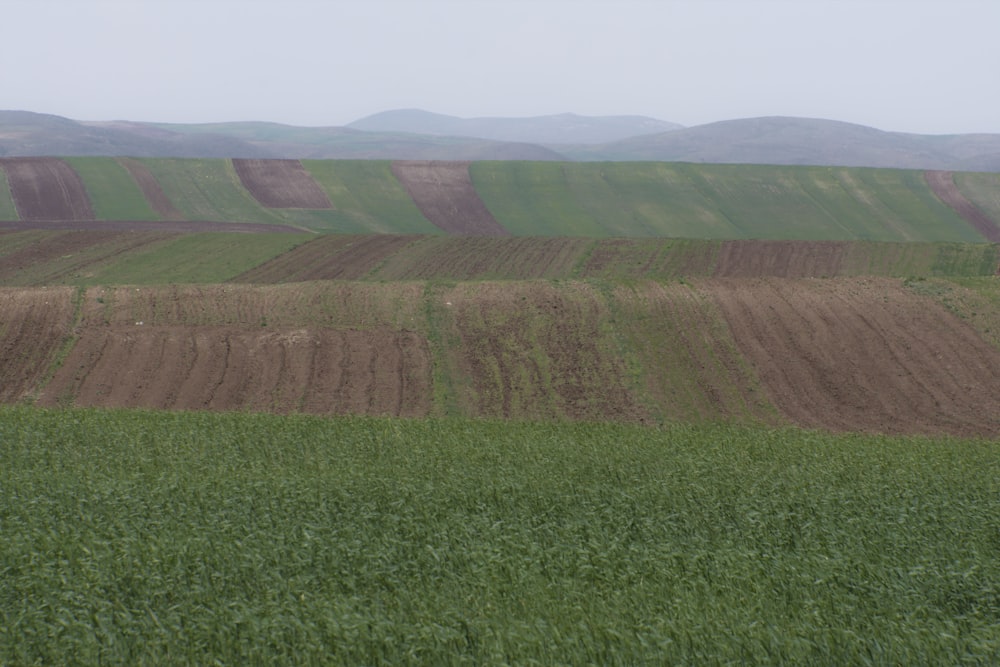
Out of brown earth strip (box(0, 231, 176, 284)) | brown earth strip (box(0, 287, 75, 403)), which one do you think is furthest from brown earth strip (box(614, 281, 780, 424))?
brown earth strip (box(0, 231, 176, 284))

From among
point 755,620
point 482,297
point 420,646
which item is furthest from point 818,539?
point 482,297

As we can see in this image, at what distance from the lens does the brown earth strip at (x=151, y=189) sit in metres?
62.6

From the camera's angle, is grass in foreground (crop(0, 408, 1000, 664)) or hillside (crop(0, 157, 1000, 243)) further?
hillside (crop(0, 157, 1000, 243))

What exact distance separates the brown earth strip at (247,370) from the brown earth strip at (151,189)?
32.9m

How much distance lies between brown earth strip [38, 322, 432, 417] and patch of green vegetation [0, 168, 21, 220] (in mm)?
32479

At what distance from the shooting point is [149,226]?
57.8 meters

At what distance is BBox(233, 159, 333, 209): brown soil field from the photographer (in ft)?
223

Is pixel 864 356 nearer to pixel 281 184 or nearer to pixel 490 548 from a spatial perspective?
pixel 490 548

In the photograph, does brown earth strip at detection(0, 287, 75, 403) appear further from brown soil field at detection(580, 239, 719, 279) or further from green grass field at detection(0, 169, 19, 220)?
green grass field at detection(0, 169, 19, 220)

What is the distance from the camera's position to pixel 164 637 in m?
10.0

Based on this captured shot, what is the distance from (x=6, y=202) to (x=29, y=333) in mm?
35489

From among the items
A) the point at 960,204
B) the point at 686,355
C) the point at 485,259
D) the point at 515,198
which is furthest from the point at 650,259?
the point at 960,204

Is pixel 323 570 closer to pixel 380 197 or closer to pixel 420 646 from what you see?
pixel 420 646

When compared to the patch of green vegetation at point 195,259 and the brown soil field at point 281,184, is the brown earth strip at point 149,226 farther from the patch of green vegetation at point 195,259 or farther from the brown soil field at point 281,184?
the brown soil field at point 281,184
